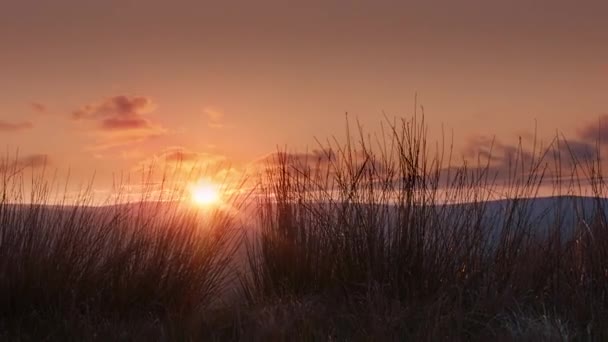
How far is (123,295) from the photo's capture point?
5.93 meters

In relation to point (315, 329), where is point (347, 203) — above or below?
above

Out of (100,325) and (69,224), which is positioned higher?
(69,224)

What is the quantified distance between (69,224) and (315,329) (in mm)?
2355

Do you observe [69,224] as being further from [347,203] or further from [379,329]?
[379,329]

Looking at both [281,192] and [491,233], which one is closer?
[491,233]

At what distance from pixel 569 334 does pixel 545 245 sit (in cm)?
120

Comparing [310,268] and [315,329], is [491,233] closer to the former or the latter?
[310,268]

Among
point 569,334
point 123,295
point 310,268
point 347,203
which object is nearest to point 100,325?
point 123,295

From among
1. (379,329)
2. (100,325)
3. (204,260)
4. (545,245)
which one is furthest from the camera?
(204,260)

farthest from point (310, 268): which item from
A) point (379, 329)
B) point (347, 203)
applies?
point (379, 329)

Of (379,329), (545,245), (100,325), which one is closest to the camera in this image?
(379,329)

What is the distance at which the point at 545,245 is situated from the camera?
5816 millimetres

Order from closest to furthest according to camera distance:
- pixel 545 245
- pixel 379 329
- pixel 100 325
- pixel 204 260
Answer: pixel 379 329 < pixel 100 325 < pixel 545 245 < pixel 204 260

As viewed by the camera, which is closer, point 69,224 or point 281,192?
point 69,224
